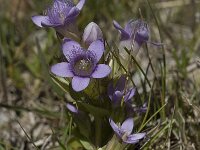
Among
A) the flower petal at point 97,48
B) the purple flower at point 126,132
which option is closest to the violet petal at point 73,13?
the flower petal at point 97,48

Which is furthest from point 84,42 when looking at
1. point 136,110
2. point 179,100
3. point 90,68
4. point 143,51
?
point 143,51

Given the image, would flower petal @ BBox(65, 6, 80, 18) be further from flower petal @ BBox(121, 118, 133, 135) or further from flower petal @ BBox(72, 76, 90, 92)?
flower petal @ BBox(121, 118, 133, 135)

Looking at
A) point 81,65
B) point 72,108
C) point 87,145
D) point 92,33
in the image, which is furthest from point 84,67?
point 87,145

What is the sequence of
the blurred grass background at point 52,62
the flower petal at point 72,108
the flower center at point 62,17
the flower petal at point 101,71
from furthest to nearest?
1. the blurred grass background at point 52,62
2. the flower petal at point 72,108
3. the flower center at point 62,17
4. the flower petal at point 101,71

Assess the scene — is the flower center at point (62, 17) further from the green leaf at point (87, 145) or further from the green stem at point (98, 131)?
the green leaf at point (87, 145)

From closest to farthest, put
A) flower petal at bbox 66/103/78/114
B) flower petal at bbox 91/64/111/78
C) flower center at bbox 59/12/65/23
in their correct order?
flower petal at bbox 91/64/111/78, flower center at bbox 59/12/65/23, flower petal at bbox 66/103/78/114

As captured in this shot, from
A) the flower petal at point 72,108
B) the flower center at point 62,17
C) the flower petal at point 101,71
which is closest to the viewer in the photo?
the flower petal at point 101,71

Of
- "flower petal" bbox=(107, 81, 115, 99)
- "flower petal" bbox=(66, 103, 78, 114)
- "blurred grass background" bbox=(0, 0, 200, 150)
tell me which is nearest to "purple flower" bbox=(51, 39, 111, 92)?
"flower petal" bbox=(107, 81, 115, 99)

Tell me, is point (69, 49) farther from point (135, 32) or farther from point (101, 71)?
point (135, 32)

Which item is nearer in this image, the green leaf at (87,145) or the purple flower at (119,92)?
the purple flower at (119,92)
